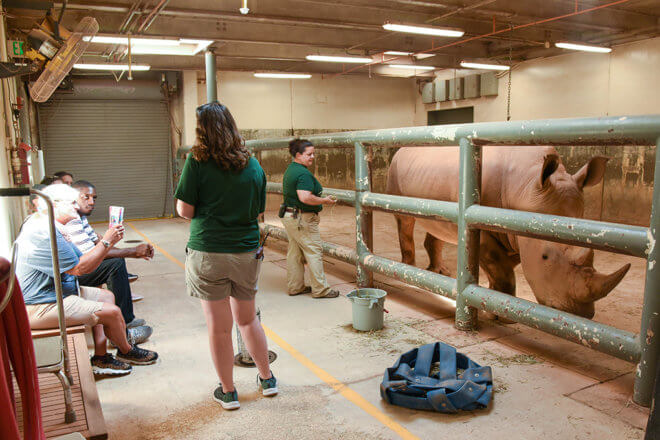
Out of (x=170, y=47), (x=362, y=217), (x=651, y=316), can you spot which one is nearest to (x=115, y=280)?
(x=362, y=217)

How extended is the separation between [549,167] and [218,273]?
3014 millimetres

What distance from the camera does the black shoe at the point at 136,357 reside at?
4.27 meters

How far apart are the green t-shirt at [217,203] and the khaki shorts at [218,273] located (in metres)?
0.05

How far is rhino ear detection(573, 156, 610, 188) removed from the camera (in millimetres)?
4340

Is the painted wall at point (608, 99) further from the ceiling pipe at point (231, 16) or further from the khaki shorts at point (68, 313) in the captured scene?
the khaki shorts at point (68, 313)

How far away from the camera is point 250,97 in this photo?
1656 cm

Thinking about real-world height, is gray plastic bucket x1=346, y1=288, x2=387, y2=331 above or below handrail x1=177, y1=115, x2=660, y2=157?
below

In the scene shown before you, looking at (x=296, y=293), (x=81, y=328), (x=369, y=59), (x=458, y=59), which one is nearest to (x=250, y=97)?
(x=369, y=59)

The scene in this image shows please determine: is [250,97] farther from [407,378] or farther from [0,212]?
[407,378]

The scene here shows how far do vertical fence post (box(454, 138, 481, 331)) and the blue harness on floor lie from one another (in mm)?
892

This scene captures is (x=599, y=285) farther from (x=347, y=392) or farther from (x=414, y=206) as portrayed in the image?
(x=347, y=392)

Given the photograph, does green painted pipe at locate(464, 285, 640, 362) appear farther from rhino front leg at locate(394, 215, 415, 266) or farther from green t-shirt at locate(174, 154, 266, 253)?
rhino front leg at locate(394, 215, 415, 266)

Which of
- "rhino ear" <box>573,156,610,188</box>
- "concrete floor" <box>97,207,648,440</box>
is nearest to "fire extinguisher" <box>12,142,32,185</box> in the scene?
"concrete floor" <box>97,207,648,440</box>

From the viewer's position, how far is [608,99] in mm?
12953
